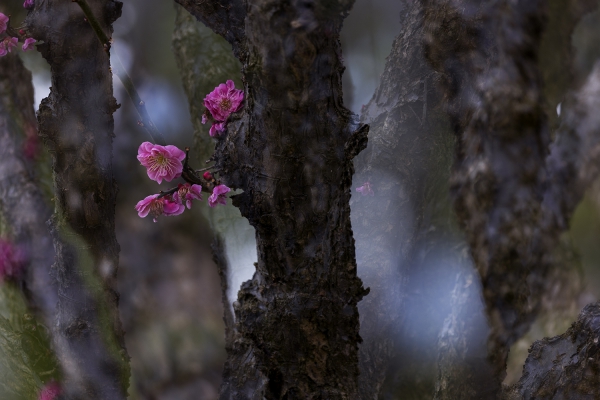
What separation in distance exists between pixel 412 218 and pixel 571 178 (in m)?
0.20

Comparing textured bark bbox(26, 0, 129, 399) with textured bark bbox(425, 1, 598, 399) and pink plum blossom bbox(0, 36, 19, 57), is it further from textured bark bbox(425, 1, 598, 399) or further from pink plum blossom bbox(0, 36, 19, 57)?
textured bark bbox(425, 1, 598, 399)

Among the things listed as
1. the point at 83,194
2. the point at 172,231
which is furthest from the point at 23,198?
the point at 172,231

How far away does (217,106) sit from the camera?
464 millimetres

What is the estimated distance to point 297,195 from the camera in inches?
17.7

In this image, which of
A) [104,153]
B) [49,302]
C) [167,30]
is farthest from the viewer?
[167,30]

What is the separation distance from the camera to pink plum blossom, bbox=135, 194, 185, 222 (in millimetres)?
455

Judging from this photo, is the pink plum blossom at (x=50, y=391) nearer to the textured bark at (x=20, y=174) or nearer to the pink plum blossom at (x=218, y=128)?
the textured bark at (x=20, y=174)

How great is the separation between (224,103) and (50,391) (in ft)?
1.32

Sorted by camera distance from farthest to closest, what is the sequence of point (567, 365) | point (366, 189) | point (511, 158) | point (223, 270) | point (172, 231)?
Result: point (172, 231)
point (223, 270)
point (366, 189)
point (567, 365)
point (511, 158)

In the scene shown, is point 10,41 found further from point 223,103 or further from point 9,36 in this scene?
point 223,103

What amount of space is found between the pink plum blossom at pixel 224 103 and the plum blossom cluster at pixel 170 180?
0.05 metres

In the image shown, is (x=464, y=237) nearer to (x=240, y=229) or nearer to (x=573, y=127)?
(x=573, y=127)

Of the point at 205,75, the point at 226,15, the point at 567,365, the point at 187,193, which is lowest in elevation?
the point at 567,365

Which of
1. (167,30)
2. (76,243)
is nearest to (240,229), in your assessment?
(76,243)
